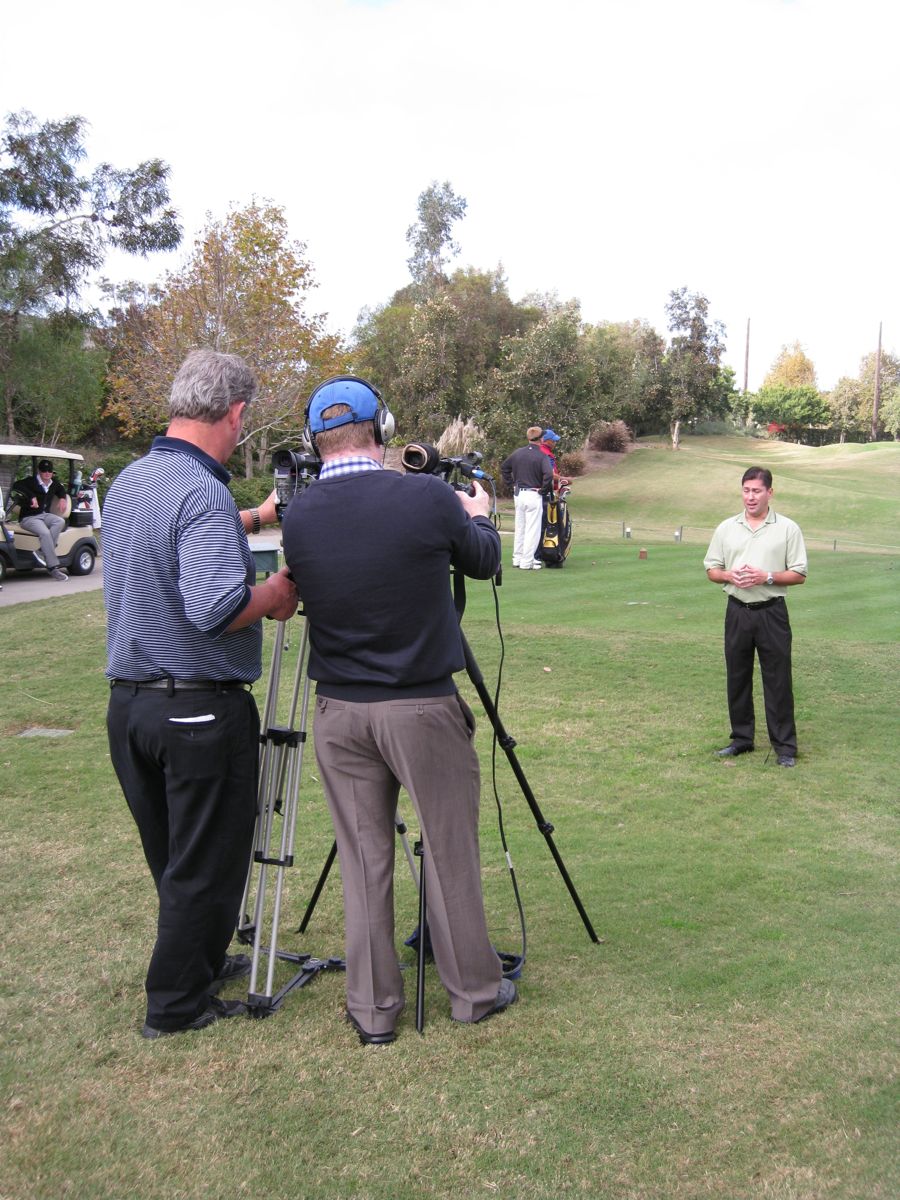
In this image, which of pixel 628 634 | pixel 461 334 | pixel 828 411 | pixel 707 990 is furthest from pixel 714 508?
pixel 828 411

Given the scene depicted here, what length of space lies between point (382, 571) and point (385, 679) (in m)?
0.37

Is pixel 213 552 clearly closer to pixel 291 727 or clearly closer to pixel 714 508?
pixel 291 727

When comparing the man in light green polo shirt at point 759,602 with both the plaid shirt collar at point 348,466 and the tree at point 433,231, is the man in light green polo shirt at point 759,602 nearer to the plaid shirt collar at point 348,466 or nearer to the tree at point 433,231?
the plaid shirt collar at point 348,466

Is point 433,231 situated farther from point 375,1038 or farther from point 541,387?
point 375,1038

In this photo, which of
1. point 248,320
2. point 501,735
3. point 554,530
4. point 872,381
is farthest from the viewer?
point 872,381

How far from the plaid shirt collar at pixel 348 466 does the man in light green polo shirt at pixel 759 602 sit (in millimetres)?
4454

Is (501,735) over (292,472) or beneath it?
beneath

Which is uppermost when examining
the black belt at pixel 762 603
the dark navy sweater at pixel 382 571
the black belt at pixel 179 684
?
the dark navy sweater at pixel 382 571

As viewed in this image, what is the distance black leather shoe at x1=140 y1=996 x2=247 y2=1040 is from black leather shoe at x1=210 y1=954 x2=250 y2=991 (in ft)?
0.82

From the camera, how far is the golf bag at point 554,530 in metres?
17.5

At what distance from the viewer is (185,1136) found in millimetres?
3129

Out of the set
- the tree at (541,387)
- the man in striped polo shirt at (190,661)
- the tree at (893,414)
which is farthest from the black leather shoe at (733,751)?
the tree at (893,414)

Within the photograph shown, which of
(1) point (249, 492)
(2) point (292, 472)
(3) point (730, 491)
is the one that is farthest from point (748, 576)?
(3) point (730, 491)

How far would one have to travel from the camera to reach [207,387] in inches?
143
